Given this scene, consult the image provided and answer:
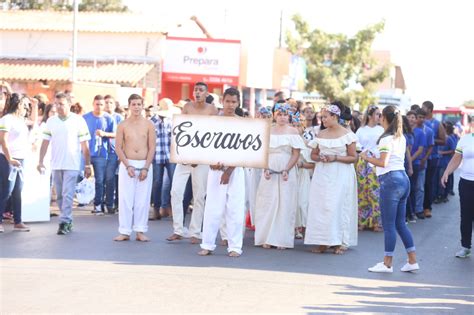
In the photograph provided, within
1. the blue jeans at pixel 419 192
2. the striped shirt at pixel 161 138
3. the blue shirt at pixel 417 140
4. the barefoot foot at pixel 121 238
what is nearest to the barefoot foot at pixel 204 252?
the barefoot foot at pixel 121 238

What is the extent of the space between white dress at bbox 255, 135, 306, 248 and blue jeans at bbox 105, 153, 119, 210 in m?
4.45

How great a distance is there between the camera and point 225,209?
39.1ft

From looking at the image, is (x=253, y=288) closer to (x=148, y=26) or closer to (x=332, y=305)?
(x=332, y=305)

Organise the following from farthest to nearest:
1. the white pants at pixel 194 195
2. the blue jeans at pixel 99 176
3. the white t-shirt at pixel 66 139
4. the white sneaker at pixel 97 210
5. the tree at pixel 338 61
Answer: the tree at pixel 338 61 → the blue jeans at pixel 99 176 → the white sneaker at pixel 97 210 → the white t-shirt at pixel 66 139 → the white pants at pixel 194 195

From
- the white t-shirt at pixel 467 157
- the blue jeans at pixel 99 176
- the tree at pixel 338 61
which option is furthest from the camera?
the tree at pixel 338 61

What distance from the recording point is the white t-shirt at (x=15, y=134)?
13.3 m

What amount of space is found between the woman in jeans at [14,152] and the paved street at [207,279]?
53 centimetres

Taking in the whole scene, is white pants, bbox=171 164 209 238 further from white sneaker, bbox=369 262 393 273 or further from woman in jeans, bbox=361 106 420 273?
white sneaker, bbox=369 262 393 273

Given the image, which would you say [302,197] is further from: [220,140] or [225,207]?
[220,140]

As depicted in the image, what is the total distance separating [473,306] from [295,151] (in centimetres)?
411

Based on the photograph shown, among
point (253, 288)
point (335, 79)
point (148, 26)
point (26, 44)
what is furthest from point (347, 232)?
point (335, 79)

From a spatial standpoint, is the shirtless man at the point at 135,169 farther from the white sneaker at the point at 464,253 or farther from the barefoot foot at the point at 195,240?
the white sneaker at the point at 464,253

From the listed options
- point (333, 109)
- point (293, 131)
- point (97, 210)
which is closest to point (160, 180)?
point (97, 210)

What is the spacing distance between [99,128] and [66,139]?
3.33 metres
